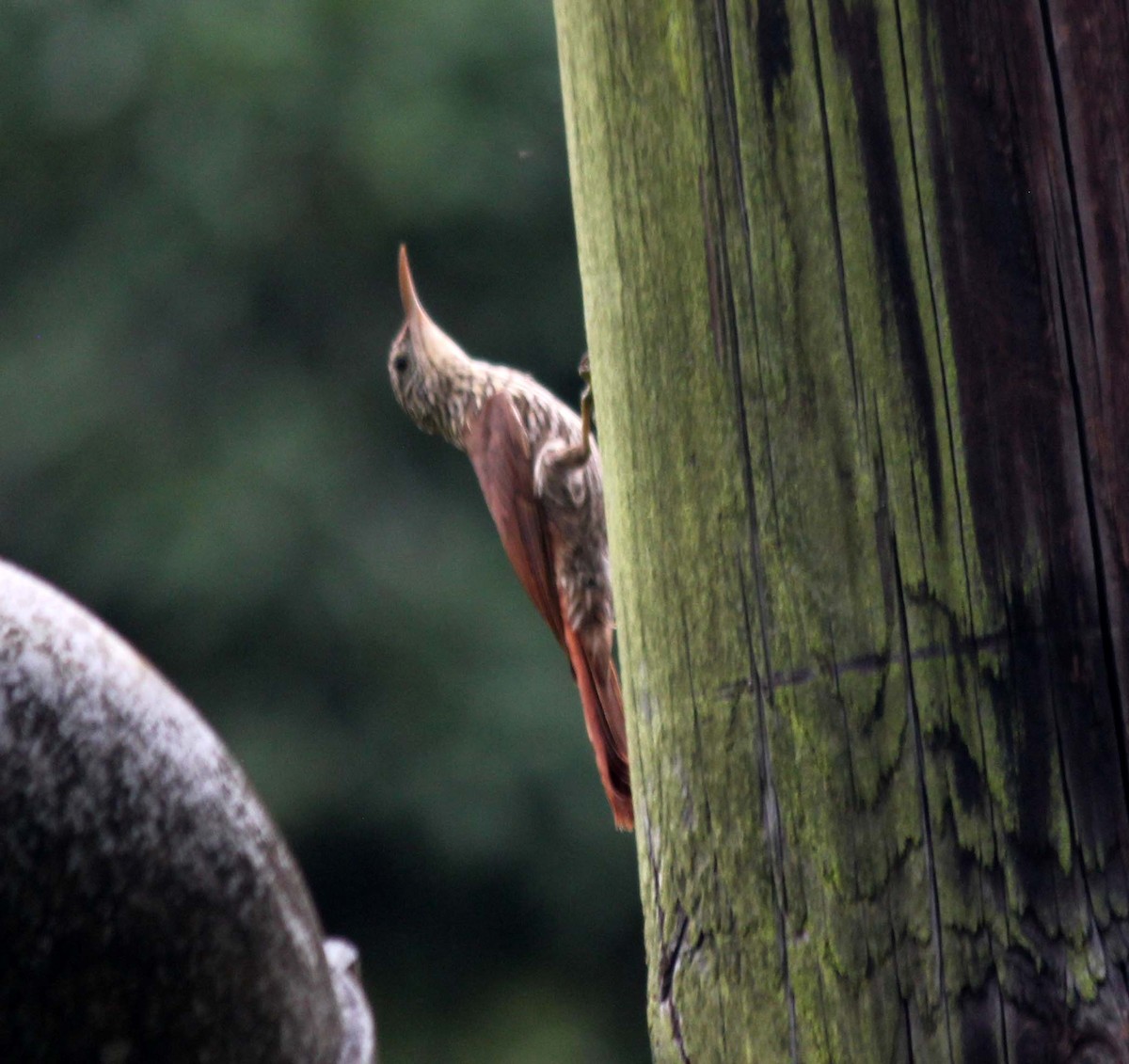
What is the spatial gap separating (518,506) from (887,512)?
2.65m

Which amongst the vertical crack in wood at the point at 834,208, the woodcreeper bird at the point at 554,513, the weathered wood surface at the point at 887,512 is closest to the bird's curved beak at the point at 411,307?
the woodcreeper bird at the point at 554,513

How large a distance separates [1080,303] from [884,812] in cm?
43

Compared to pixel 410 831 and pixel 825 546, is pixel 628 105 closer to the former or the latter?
pixel 825 546

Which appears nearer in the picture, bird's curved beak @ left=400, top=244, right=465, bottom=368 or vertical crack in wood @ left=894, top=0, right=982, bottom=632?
vertical crack in wood @ left=894, top=0, right=982, bottom=632

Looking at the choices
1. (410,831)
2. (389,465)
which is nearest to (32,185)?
(389,465)

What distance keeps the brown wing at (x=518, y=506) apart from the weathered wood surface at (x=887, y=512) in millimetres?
2446

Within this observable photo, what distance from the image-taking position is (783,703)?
59.6 inches

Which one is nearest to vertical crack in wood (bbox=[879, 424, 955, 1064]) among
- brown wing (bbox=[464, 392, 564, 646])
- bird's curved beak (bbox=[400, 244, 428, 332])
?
brown wing (bbox=[464, 392, 564, 646])

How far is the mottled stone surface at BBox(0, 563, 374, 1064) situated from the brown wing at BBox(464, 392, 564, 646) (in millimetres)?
2754

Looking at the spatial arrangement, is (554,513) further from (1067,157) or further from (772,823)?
(1067,157)

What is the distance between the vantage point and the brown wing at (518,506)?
4070mm

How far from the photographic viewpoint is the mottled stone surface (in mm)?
1160

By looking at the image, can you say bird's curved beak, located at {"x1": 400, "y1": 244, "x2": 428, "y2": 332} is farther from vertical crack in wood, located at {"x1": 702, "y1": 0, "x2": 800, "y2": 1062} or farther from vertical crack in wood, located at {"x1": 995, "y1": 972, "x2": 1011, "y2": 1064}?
vertical crack in wood, located at {"x1": 995, "y1": 972, "x2": 1011, "y2": 1064}

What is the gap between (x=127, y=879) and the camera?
1185mm
